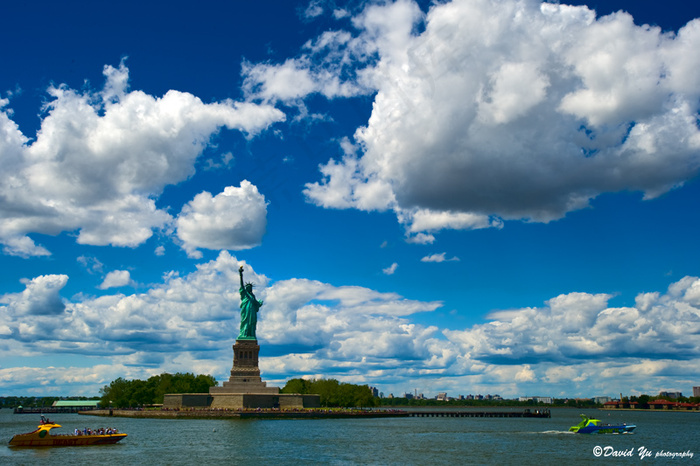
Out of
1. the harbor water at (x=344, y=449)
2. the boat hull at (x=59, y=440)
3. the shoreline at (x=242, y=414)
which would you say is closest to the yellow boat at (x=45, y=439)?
the boat hull at (x=59, y=440)

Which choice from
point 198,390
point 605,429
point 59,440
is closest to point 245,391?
point 198,390

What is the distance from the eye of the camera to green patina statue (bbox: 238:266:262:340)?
11119 centimetres

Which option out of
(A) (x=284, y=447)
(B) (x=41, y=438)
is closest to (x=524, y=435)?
(A) (x=284, y=447)

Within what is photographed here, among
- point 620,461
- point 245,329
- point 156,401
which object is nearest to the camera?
point 620,461

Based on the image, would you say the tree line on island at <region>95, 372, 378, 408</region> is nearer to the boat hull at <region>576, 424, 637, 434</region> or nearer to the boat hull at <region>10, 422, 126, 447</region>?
the boat hull at <region>576, 424, 637, 434</region>

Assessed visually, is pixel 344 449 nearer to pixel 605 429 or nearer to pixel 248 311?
pixel 605 429

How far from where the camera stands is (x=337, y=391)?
5276 inches

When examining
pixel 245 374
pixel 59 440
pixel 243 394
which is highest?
pixel 245 374

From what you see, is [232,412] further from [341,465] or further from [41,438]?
[341,465]

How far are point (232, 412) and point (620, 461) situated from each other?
60.0 m

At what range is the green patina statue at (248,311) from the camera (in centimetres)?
11119

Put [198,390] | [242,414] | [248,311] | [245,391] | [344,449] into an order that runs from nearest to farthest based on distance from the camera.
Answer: [344,449] → [242,414] → [245,391] → [248,311] → [198,390]

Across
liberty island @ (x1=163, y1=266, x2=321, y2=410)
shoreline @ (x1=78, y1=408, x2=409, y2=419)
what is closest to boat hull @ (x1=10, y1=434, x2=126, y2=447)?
shoreline @ (x1=78, y1=408, x2=409, y2=419)

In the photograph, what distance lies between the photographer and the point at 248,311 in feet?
369
